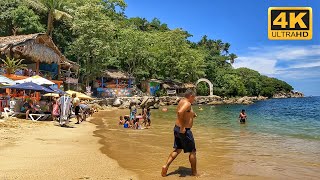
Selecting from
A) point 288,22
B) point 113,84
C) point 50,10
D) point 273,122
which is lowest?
point 273,122

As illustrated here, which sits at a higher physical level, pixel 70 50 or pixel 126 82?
pixel 70 50

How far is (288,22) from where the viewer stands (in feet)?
26.6

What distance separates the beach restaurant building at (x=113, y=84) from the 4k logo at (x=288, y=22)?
3803 centimetres

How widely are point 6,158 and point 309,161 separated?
7.92 metres

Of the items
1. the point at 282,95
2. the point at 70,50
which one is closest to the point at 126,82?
the point at 70,50

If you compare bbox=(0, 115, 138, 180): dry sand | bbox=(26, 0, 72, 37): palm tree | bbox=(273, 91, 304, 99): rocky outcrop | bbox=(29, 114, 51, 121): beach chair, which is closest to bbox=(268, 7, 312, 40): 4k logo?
bbox=(0, 115, 138, 180): dry sand

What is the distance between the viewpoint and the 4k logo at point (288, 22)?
8070mm

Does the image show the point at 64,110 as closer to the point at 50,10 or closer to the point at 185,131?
the point at 185,131

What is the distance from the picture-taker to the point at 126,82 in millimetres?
49406

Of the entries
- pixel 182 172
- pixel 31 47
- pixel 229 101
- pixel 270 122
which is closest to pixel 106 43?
pixel 31 47

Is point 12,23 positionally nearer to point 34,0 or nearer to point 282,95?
point 34,0

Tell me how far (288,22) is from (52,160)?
6.78 m

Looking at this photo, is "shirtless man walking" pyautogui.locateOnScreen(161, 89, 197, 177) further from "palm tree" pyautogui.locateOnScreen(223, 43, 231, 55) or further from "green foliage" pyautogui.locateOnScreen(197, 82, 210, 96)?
"palm tree" pyautogui.locateOnScreen(223, 43, 231, 55)

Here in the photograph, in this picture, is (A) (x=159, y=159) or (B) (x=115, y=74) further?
(B) (x=115, y=74)
